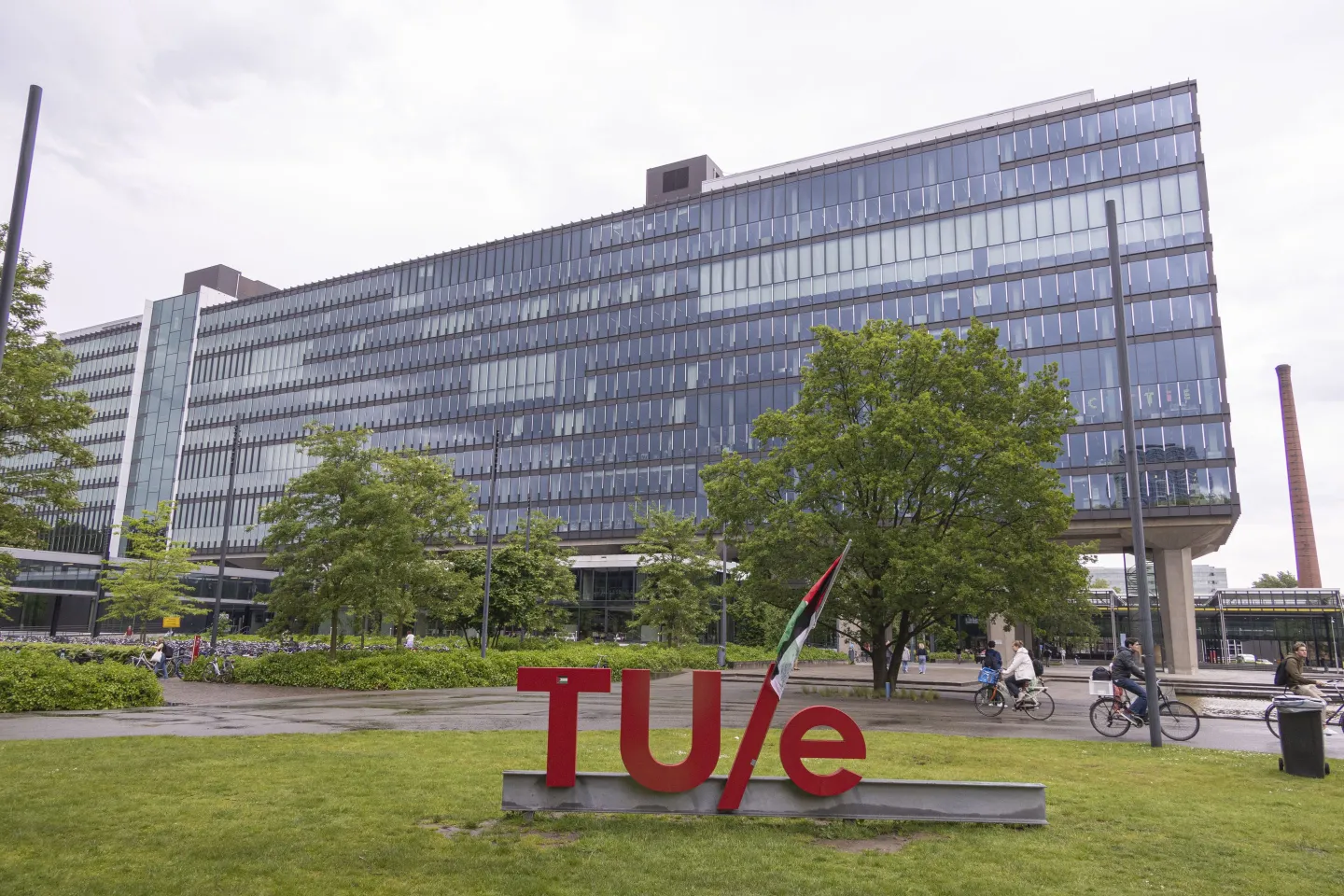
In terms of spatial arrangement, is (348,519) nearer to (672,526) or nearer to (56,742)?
(56,742)

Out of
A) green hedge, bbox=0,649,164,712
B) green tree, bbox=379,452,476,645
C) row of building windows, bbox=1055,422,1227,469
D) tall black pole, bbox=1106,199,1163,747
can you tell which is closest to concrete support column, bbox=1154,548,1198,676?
row of building windows, bbox=1055,422,1227,469

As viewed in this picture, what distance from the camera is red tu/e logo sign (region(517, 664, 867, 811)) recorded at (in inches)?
364

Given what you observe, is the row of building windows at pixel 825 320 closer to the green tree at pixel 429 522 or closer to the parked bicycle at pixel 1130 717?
the green tree at pixel 429 522

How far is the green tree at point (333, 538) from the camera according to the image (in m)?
29.6

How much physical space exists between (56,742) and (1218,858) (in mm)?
16138

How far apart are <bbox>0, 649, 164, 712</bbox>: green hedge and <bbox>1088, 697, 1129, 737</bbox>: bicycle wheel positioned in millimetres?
21964

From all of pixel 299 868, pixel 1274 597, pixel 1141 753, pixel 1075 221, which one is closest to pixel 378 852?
pixel 299 868

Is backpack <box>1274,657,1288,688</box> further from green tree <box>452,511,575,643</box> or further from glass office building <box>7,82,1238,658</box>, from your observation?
glass office building <box>7,82,1238,658</box>

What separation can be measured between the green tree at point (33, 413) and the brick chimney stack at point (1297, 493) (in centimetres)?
9197

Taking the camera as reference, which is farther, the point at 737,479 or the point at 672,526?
the point at 672,526

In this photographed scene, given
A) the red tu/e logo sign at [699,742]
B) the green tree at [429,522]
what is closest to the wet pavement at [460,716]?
the green tree at [429,522]

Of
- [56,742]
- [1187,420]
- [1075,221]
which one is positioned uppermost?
[1075,221]

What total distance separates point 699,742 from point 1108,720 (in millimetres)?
13159

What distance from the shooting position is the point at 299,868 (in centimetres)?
744
